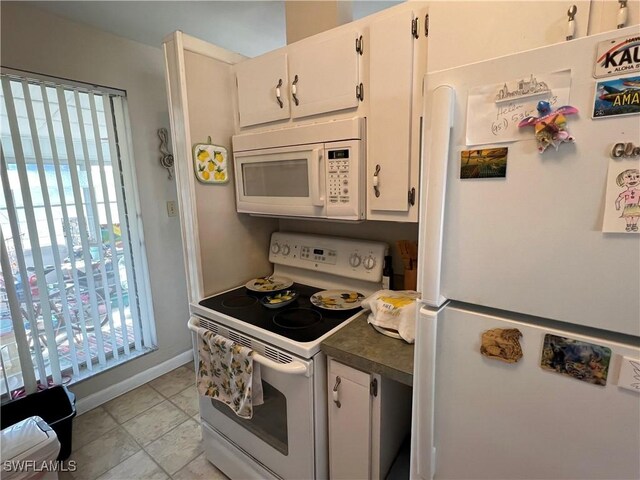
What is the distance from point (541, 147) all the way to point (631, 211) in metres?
0.18

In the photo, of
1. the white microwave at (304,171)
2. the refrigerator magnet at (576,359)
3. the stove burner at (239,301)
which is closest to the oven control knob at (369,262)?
the white microwave at (304,171)

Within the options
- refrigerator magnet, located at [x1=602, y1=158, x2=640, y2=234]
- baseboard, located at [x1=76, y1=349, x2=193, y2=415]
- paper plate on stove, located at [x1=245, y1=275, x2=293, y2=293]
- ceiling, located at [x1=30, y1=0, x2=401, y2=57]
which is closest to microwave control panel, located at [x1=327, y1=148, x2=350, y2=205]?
paper plate on stove, located at [x1=245, y1=275, x2=293, y2=293]

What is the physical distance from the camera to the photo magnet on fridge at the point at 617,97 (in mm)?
506

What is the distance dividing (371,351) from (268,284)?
0.86 m

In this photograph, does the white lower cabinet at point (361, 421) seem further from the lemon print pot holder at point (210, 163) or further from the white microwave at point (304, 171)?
the lemon print pot holder at point (210, 163)

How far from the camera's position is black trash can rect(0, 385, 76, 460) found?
1.68 metres

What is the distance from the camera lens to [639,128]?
51 centimetres

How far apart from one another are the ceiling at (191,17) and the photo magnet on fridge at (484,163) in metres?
1.47

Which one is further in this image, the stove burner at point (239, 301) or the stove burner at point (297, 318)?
the stove burner at point (239, 301)

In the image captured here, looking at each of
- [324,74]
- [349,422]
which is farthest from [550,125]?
[349,422]

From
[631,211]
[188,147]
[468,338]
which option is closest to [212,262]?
[188,147]

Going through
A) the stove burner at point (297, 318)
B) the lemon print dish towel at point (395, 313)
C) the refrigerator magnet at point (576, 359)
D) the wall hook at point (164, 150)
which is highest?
the wall hook at point (164, 150)

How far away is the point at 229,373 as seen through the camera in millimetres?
1349

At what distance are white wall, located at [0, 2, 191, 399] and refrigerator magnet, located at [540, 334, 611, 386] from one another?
2403 mm
